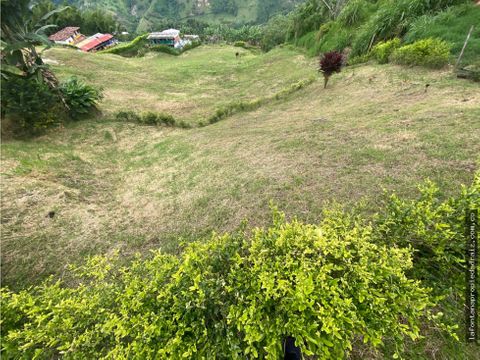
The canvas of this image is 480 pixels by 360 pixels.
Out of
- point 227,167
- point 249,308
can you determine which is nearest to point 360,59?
point 227,167

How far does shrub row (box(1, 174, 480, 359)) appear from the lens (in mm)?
2410

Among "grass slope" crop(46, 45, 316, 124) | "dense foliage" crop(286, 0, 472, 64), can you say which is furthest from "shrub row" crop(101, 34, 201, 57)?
"dense foliage" crop(286, 0, 472, 64)

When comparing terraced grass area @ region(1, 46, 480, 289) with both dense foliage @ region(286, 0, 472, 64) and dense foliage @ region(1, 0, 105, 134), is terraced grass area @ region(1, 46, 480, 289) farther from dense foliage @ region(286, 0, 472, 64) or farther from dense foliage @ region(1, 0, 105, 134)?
dense foliage @ region(286, 0, 472, 64)

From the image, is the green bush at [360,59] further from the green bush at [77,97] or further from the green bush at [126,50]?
the green bush at [126,50]

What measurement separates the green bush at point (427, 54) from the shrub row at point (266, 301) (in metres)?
11.7

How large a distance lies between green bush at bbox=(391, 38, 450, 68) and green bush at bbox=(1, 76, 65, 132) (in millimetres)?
17829

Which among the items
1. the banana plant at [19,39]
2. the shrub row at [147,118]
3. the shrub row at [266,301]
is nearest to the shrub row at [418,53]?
the shrub row at [266,301]

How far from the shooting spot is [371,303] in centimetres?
250

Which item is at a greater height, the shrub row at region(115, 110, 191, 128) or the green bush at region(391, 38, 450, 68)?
the green bush at region(391, 38, 450, 68)

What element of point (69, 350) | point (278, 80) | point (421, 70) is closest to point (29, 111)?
point (69, 350)

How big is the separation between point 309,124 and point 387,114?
9.35 ft

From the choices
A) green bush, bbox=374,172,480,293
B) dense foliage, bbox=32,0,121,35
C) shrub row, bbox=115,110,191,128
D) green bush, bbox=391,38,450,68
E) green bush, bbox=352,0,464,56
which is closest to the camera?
green bush, bbox=374,172,480,293

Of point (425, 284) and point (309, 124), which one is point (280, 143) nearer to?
point (309, 124)

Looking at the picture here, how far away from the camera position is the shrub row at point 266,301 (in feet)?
7.91
